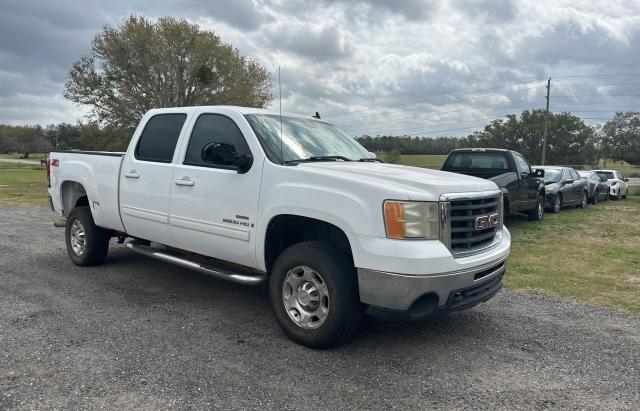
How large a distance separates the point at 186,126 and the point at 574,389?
4.23m

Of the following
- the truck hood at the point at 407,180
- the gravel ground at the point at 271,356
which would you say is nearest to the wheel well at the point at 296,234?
the truck hood at the point at 407,180

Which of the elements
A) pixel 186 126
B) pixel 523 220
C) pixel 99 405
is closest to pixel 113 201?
pixel 186 126

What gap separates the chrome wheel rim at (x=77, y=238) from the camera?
21.7ft

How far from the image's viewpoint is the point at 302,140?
4828 millimetres

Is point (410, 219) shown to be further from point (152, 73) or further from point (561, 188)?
point (152, 73)

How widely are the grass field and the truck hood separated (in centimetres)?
259

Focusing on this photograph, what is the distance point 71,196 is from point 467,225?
18.5 ft

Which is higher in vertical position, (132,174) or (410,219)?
(132,174)

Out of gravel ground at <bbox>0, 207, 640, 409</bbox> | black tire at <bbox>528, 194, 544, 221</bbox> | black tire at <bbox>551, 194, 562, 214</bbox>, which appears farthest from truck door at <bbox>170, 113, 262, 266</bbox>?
black tire at <bbox>551, 194, 562, 214</bbox>

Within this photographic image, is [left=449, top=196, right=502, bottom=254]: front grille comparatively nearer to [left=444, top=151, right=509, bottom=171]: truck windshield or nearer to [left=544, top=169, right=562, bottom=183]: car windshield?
[left=444, top=151, right=509, bottom=171]: truck windshield

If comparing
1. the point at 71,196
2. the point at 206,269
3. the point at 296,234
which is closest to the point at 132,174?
the point at 206,269

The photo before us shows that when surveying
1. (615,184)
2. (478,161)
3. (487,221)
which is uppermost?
(478,161)

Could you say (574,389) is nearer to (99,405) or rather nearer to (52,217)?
(99,405)

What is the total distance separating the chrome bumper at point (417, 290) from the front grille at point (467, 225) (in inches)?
8.2
